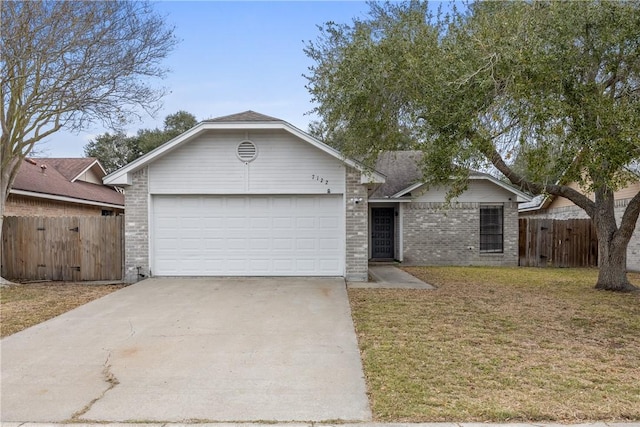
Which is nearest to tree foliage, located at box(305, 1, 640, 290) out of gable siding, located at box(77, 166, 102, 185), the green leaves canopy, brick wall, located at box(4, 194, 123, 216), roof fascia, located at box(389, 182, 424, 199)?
the green leaves canopy

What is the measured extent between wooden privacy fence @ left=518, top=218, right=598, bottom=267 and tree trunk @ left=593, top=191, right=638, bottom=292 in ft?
19.0

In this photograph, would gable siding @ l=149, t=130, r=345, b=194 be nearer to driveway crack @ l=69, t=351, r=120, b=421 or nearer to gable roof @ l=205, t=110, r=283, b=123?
gable roof @ l=205, t=110, r=283, b=123

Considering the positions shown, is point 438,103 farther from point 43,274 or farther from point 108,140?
point 108,140

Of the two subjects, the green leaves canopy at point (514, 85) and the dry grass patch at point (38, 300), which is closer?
the green leaves canopy at point (514, 85)

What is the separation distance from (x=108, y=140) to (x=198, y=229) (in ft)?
105

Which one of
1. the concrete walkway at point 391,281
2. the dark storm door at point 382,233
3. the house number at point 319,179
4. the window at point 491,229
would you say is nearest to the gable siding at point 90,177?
the dark storm door at point 382,233

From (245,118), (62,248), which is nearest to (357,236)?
(245,118)

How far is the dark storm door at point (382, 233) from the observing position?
17.9 meters

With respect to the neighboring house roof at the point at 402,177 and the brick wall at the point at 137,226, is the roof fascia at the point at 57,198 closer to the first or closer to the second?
the brick wall at the point at 137,226

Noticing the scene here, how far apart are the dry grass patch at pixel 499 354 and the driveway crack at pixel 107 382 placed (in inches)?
103

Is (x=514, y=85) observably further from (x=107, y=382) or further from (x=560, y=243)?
(x=560, y=243)

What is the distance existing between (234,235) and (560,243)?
1263 cm

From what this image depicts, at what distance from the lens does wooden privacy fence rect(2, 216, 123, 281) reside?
1180 cm

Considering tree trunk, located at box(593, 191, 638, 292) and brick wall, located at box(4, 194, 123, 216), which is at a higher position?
brick wall, located at box(4, 194, 123, 216)
